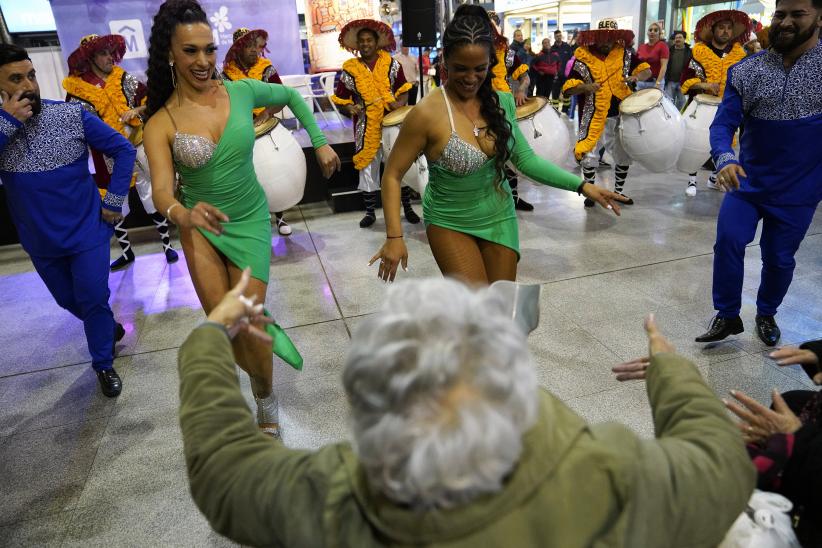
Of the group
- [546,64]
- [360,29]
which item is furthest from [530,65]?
[360,29]

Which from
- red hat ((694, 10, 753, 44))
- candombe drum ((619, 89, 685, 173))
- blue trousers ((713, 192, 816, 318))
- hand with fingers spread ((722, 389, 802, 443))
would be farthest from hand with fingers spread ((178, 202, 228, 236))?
red hat ((694, 10, 753, 44))

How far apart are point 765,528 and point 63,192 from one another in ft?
10.1

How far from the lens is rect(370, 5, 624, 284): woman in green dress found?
223 centimetres

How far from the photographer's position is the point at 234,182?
2277 mm

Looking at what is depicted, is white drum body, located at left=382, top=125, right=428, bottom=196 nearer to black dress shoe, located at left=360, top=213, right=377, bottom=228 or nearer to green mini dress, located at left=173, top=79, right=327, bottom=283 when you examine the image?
black dress shoe, located at left=360, top=213, right=377, bottom=228

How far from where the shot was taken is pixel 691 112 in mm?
5066

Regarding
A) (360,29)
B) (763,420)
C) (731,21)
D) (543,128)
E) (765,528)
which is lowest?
(765,528)

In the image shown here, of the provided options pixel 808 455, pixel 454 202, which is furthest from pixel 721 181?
pixel 808 455

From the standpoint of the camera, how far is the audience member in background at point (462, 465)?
0.70 meters

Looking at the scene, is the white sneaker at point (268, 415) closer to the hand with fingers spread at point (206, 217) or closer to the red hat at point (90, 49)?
the hand with fingers spread at point (206, 217)

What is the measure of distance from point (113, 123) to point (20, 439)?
3054 millimetres

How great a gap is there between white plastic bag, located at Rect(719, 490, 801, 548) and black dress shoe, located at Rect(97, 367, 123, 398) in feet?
9.06

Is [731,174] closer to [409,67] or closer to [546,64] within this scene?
[409,67]

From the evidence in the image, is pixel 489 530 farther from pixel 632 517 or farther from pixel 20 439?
pixel 20 439
